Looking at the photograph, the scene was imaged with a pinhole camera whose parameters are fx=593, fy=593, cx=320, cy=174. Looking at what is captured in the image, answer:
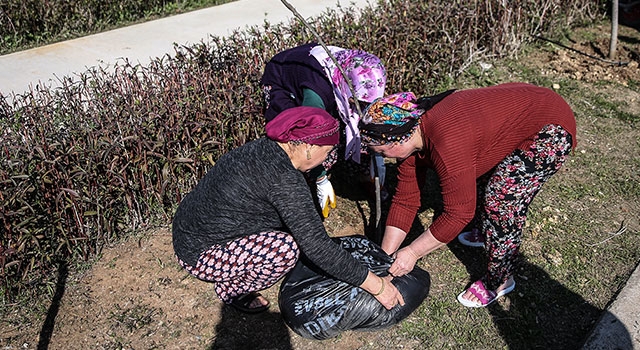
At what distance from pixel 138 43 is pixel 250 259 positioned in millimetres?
4023

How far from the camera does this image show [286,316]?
2984mm

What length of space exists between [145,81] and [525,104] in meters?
2.42

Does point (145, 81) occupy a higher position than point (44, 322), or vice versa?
point (145, 81)

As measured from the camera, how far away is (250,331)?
307cm

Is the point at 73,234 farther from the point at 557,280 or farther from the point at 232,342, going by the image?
the point at 557,280

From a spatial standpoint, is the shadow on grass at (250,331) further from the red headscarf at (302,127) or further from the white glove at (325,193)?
the red headscarf at (302,127)

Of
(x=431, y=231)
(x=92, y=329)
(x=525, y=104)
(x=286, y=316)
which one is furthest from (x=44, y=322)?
(x=525, y=104)

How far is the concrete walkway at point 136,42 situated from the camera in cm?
530

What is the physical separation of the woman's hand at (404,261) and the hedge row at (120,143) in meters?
1.38

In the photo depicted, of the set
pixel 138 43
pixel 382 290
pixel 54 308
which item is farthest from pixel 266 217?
pixel 138 43

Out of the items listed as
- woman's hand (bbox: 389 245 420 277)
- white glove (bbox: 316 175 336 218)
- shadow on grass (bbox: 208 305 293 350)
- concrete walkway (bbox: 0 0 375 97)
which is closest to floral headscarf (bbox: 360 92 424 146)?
woman's hand (bbox: 389 245 420 277)

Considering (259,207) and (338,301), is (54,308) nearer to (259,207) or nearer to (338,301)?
(259,207)

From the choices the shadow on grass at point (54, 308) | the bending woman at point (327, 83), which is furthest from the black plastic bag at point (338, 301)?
the shadow on grass at point (54, 308)

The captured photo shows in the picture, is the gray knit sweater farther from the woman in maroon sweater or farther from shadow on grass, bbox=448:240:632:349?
shadow on grass, bbox=448:240:632:349
